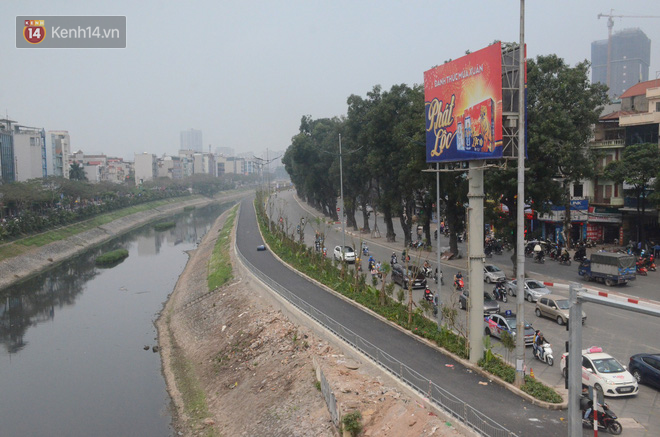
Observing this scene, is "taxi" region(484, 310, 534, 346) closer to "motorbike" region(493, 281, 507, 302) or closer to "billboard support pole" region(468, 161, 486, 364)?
"billboard support pole" region(468, 161, 486, 364)

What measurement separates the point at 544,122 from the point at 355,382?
2222cm

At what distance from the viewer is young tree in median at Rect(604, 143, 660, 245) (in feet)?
134

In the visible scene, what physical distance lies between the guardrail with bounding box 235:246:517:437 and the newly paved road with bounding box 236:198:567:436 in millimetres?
484

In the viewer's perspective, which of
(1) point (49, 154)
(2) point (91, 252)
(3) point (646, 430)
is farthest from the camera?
(1) point (49, 154)

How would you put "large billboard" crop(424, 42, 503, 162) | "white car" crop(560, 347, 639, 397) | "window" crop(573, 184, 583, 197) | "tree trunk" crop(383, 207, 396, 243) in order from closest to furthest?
1. "white car" crop(560, 347, 639, 397)
2. "large billboard" crop(424, 42, 503, 162)
3. "window" crop(573, 184, 583, 197)
4. "tree trunk" crop(383, 207, 396, 243)

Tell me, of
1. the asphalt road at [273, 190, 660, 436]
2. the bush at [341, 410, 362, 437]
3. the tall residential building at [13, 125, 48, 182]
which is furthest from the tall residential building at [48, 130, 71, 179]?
the bush at [341, 410, 362, 437]

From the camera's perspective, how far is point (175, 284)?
180 feet

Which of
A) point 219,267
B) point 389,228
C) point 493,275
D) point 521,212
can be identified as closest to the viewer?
point 521,212

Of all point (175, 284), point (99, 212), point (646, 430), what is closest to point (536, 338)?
point (646, 430)

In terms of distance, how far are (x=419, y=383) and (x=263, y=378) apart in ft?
31.5

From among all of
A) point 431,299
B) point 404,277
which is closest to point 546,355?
point 431,299

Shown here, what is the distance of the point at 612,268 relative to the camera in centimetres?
3412

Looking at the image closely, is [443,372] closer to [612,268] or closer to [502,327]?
[502,327]

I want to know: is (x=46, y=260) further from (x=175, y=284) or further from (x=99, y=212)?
(x=99, y=212)
